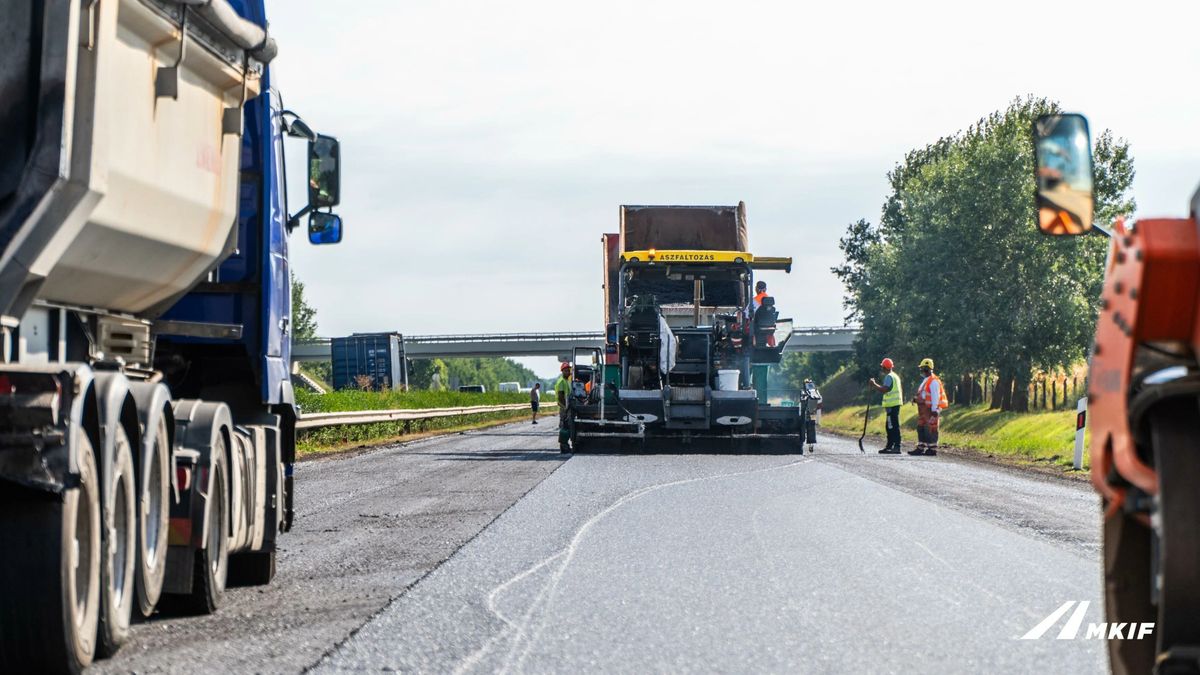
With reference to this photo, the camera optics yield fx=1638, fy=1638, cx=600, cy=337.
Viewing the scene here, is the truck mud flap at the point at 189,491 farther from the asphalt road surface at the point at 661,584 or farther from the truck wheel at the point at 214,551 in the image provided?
the asphalt road surface at the point at 661,584

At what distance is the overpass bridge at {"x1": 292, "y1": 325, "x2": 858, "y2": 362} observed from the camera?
313 ft

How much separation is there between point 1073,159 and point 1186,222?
28.1 inches

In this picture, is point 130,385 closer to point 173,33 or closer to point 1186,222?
point 173,33

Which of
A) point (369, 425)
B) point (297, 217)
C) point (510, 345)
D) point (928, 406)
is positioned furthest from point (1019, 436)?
point (510, 345)

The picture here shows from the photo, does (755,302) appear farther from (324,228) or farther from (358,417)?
(324,228)

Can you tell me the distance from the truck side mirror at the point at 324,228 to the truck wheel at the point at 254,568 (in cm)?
212

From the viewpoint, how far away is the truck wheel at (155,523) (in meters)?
6.45

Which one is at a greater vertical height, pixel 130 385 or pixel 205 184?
pixel 205 184

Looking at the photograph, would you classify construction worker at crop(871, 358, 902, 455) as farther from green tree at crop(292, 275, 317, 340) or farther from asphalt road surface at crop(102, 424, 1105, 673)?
green tree at crop(292, 275, 317, 340)

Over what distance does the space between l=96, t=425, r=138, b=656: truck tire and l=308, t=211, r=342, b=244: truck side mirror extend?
12.4 ft

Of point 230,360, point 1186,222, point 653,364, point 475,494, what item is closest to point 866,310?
point 653,364

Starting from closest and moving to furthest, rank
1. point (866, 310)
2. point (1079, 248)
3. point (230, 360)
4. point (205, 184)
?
point (205, 184), point (230, 360), point (1079, 248), point (866, 310)

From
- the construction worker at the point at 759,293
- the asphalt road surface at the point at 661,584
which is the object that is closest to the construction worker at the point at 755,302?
the construction worker at the point at 759,293

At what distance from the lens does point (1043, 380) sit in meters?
53.7
